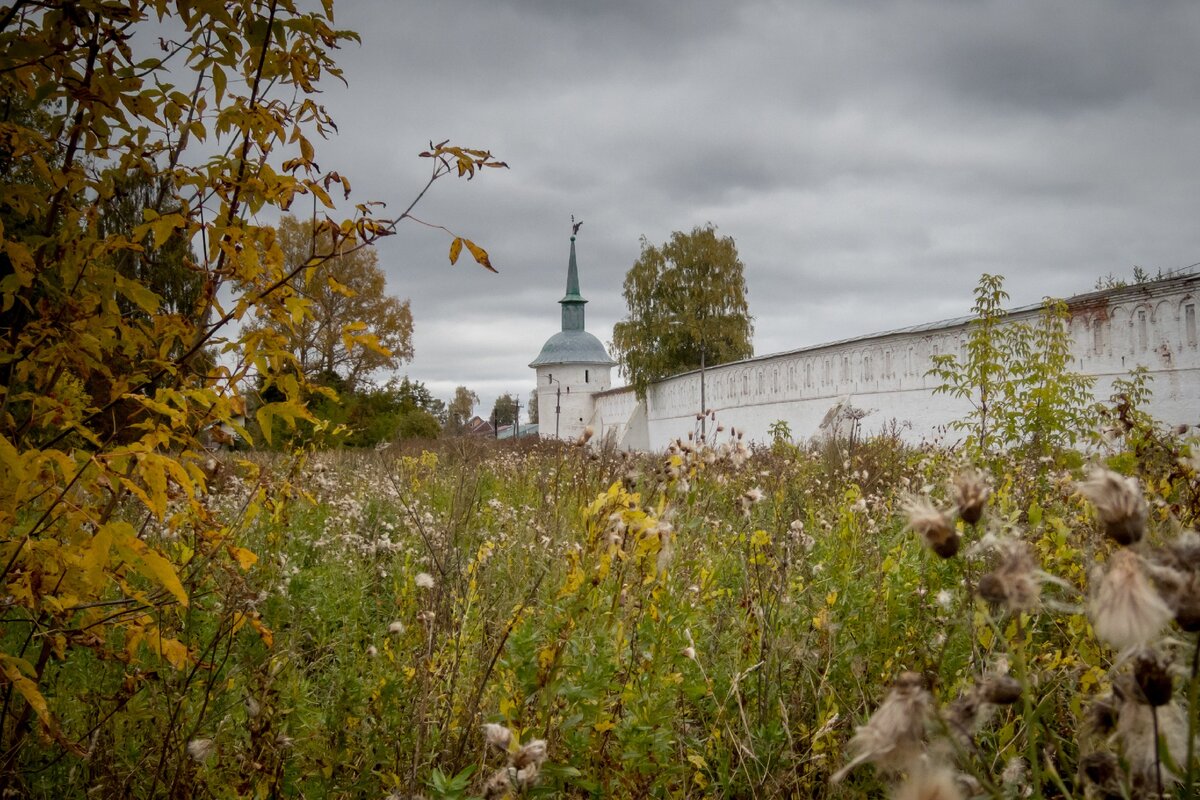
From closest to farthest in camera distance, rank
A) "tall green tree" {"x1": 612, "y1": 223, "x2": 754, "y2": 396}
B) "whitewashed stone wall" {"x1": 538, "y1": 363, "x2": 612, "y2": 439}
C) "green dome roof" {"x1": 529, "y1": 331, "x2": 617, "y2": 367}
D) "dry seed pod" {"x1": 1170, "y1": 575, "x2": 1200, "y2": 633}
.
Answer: "dry seed pod" {"x1": 1170, "y1": 575, "x2": 1200, "y2": 633} < "tall green tree" {"x1": 612, "y1": 223, "x2": 754, "y2": 396} < "whitewashed stone wall" {"x1": 538, "y1": 363, "x2": 612, "y2": 439} < "green dome roof" {"x1": 529, "y1": 331, "x2": 617, "y2": 367}

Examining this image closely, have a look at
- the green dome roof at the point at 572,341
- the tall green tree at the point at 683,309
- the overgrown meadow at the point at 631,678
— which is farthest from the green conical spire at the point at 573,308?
the overgrown meadow at the point at 631,678

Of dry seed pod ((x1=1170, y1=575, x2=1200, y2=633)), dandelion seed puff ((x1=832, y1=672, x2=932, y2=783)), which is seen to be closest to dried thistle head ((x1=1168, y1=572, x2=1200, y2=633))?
dry seed pod ((x1=1170, y1=575, x2=1200, y2=633))

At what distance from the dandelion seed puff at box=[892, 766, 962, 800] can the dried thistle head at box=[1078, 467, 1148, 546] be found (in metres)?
0.26

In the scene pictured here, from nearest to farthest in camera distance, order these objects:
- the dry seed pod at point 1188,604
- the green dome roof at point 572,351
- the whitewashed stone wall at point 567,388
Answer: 1. the dry seed pod at point 1188,604
2. the whitewashed stone wall at point 567,388
3. the green dome roof at point 572,351

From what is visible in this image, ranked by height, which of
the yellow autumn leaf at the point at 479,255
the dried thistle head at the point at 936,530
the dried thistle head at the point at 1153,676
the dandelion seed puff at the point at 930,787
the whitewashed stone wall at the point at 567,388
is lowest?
the dandelion seed puff at the point at 930,787

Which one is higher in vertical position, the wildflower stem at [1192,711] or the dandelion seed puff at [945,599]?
the wildflower stem at [1192,711]

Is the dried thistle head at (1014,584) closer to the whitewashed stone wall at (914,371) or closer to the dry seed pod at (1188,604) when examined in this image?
the dry seed pod at (1188,604)

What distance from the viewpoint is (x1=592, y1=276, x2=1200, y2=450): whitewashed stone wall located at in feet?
53.1

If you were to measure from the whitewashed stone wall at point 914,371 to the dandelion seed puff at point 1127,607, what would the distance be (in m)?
12.0

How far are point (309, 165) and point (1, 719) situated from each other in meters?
1.60

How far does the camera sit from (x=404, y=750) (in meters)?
2.18

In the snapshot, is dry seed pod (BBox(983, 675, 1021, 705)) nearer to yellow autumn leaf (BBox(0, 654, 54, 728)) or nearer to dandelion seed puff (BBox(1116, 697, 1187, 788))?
dandelion seed puff (BBox(1116, 697, 1187, 788))

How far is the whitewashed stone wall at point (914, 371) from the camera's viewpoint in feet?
53.1

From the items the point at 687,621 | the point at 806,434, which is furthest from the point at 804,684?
the point at 806,434
